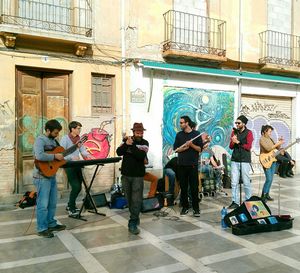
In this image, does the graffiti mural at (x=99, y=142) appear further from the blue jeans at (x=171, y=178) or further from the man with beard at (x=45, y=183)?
the man with beard at (x=45, y=183)

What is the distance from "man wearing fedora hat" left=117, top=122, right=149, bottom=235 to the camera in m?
5.81

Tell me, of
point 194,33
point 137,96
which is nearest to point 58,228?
point 137,96

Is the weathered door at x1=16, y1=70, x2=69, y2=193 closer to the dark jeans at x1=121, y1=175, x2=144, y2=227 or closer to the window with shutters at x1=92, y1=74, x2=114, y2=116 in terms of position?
the window with shutters at x1=92, y1=74, x2=114, y2=116

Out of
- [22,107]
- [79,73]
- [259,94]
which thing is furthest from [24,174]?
[259,94]

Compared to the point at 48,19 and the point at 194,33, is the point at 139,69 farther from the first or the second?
the point at 48,19

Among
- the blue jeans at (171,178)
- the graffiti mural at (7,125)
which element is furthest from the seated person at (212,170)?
the graffiti mural at (7,125)

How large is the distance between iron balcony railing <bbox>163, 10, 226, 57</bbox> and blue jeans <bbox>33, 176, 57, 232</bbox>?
6.10m

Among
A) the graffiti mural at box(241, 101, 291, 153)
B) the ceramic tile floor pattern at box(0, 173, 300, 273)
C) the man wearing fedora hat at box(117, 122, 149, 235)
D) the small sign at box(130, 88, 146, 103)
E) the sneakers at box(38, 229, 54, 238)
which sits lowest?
the ceramic tile floor pattern at box(0, 173, 300, 273)

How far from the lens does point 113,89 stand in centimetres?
1008

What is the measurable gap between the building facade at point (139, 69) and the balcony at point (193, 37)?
3 centimetres

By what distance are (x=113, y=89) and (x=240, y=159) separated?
Result: 4224 millimetres

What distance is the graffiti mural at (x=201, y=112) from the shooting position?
10.9 meters

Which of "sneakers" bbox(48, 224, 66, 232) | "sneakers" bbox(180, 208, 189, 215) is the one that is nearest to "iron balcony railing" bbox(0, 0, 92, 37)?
"sneakers" bbox(48, 224, 66, 232)

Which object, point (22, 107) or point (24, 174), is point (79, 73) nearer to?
point (22, 107)
